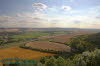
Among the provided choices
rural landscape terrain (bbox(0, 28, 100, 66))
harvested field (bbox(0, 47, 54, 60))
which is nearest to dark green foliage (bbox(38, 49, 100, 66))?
rural landscape terrain (bbox(0, 28, 100, 66))

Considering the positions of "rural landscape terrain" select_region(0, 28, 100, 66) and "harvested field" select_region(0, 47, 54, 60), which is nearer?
"harvested field" select_region(0, 47, 54, 60)

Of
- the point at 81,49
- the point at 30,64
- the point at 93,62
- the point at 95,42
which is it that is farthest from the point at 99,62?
the point at 95,42

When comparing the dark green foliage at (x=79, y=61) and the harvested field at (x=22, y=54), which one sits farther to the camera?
the harvested field at (x=22, y=54)

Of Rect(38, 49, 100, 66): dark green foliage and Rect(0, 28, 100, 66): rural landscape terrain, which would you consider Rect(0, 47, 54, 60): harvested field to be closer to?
Rect(0, 28, 100, 66): rural landscape terrain

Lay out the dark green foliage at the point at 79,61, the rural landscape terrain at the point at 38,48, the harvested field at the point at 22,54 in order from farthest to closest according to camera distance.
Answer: the rural landscape terrain at the point at 38,48, the harvested field at the point at 22,54, the dark green foliage at the point at 79,61

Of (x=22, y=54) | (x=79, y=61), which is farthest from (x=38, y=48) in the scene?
(x=79, y=61)

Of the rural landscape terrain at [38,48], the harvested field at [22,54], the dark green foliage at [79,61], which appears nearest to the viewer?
the dark green foliage at [79,61]

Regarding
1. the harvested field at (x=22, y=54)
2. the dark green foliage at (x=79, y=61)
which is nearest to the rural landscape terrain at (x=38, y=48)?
the harvested field at (x=22, y=54)

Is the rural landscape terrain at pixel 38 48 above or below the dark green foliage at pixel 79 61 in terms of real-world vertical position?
below

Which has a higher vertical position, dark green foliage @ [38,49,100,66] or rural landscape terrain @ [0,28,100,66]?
dark green foliage @ [38,49,100,66]

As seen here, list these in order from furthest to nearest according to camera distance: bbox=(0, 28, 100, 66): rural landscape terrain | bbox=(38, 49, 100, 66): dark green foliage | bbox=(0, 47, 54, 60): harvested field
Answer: bbox=(0, 28, 100, 66): rural landscape terrain → bbox=(0, 47, 54, 60): harvested field → bbox=(38, 49, 100, 66): dark green foliage

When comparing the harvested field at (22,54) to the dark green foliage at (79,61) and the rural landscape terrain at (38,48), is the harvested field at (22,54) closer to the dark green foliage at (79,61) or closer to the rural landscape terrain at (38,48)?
the rural landscape terrain at (38,48)
